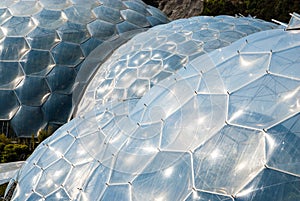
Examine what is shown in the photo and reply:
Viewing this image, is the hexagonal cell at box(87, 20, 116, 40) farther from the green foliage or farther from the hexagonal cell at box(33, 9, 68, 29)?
the green foliage

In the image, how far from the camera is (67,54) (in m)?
11.6

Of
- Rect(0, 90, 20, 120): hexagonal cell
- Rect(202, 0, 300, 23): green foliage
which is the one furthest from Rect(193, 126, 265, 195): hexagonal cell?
Rect(202, 0, 300, 23): green foliage

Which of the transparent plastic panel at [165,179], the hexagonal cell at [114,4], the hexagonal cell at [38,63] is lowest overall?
the hexagonal cell at [38,63]

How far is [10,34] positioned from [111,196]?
28.0 ft

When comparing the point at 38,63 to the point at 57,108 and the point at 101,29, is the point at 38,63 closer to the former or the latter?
the point at 57,108

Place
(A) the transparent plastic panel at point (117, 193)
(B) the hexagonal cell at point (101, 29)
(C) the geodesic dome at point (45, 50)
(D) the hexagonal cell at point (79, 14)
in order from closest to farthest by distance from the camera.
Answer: (A) the transparent plastic panel at point (117, 193), (C) the geodesic dome at point (45, 50), (B) the hexagonal cell at point (101, 29), (D) the hexagonal cell at point (79, 14)

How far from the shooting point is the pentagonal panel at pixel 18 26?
467 inches

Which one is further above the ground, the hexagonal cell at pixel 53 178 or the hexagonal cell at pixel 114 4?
the hexagonal cell at pixel 53 178

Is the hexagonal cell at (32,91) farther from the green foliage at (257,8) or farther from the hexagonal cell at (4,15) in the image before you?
the green foliage at (257,8)

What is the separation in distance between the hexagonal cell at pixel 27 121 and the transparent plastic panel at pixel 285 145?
8006mm

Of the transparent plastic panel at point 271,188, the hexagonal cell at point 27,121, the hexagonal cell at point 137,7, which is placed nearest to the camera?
the transparent plastic panel at point 271,188

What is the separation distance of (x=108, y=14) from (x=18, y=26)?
9.55ft

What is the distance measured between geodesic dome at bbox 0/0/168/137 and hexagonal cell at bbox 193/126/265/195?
23.7 ft

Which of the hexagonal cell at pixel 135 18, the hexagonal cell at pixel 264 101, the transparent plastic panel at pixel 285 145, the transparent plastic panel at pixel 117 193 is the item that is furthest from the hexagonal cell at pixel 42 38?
the transparent plastic panel at pixel 285 145
